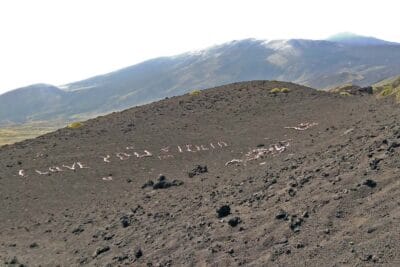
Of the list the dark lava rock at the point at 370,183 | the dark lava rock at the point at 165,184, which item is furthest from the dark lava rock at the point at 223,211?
the dark lava rock at the point at 165,184

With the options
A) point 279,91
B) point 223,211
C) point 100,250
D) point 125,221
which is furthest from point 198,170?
point 279,91

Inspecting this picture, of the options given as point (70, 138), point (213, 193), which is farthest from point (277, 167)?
point (70, 138)

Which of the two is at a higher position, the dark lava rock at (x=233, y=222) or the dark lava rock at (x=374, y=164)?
the dark lava rock at (x=374, y=164)

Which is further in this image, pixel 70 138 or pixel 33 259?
pixel 70 138

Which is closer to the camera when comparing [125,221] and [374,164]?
[374,164]

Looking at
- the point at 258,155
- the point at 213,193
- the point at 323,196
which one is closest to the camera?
the point at 323,196

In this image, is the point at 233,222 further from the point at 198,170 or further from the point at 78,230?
the point at 198,170

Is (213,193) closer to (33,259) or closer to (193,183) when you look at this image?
(193,183)

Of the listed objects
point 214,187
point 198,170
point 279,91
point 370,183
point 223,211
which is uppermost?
point 370,183

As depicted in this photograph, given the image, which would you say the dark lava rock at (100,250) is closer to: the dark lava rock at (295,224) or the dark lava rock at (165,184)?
the dark lava rock at (295,224)
